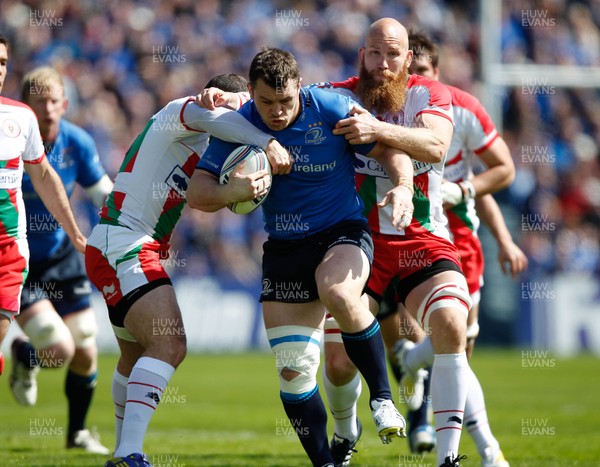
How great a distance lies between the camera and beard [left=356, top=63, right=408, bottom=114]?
6547 mm

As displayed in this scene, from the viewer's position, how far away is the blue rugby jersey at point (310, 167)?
6168 mm

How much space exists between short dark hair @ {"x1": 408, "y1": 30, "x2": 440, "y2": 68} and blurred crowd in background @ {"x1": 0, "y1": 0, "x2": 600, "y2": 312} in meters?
10.1

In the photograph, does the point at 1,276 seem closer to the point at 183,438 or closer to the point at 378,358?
the point at 378,358

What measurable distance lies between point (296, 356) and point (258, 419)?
5499 millimetres

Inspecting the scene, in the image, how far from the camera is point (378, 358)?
5.88m

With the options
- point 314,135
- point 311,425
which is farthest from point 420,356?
point 314,135

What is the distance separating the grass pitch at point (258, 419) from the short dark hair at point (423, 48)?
3.27 meters

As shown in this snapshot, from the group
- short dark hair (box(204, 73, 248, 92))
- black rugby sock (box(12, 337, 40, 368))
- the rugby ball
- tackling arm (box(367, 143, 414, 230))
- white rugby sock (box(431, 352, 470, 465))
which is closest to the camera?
tackling arm (box(367, 143, 414, 230))

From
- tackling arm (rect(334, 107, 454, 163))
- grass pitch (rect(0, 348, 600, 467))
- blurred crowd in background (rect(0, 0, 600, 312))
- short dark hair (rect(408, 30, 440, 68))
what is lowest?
grass pitch (rect(0, 348, 600, 467))

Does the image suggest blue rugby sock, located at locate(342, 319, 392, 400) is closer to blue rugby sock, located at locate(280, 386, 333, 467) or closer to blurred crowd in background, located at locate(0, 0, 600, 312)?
blue rugby sock, located at locate(280, 386, 333, 467)

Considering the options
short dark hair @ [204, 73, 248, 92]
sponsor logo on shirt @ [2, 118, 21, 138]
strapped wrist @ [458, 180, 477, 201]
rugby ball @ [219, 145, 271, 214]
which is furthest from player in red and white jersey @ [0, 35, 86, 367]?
strapped wrist @ [458, 180, 477, 201]

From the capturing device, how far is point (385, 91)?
6.55 meters

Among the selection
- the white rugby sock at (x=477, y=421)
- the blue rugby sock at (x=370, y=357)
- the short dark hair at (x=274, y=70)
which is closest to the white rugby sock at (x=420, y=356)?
the white rugby sock at (x=477, y=421)

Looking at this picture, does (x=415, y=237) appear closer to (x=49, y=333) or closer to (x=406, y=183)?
(x=406, y=183)
